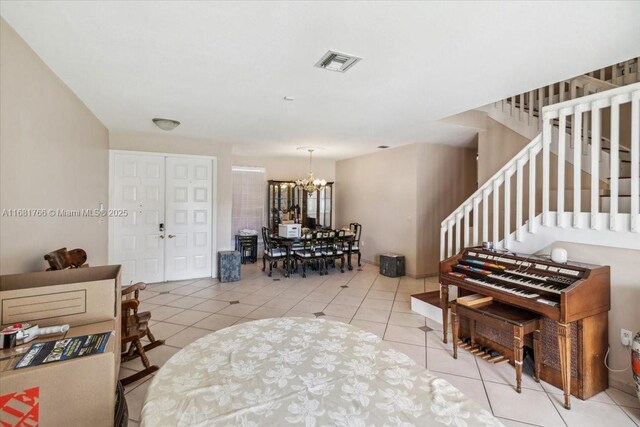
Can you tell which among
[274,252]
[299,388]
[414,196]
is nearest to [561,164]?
[299,388]

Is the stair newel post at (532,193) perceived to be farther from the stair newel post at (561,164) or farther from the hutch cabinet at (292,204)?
the hutch cabinet at (292,204)

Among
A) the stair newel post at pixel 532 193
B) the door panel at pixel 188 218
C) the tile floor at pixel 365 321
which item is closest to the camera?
the tile floor at pixel 365 321

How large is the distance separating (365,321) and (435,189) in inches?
135

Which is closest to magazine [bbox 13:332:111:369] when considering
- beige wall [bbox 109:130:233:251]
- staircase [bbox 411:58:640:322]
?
staircase [bbox 411:58:640:322]

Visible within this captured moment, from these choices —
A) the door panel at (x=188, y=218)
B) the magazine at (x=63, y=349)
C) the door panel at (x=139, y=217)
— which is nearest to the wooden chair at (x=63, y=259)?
the magazine at (x=63, y=349)

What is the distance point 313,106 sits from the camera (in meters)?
3.55

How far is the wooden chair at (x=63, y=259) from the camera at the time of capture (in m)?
2.32

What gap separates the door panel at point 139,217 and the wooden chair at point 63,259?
223 cm

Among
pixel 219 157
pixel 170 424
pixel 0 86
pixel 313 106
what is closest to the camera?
pixel 170 424

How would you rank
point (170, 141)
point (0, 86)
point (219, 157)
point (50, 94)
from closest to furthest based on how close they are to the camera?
point (0, 86)
point (50, 94)
point (170, 141)
point (219, 157)

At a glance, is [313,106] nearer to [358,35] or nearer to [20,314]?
[358,35]

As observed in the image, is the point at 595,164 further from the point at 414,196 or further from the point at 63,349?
the point at 63,349

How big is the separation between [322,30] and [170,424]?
2213mm

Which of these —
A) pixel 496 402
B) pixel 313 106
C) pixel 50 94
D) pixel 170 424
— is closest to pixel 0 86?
pixel 50 94
